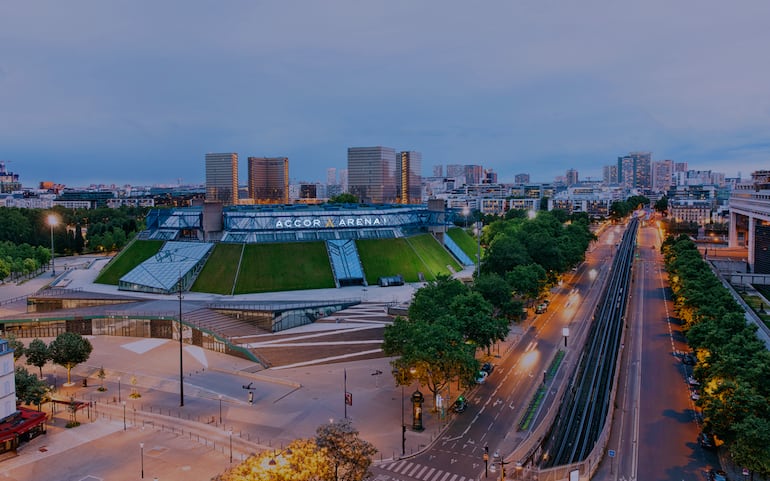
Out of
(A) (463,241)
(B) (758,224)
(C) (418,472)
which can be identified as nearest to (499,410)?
(C) (418,472)

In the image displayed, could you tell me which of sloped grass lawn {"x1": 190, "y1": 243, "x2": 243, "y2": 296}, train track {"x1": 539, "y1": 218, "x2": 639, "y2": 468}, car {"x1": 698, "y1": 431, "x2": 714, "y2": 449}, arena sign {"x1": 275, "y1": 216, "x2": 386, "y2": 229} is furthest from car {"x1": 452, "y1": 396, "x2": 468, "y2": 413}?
arena sign {"x1": 275, "y1": 216, "x2": 386, "y2": 229}

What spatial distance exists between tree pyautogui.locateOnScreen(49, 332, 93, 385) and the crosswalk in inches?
1459

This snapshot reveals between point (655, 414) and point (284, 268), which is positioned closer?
point (655, 414)

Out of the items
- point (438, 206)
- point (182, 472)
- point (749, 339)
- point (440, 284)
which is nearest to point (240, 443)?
point (182, 472)

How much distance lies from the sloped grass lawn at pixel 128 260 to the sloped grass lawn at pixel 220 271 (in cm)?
1480

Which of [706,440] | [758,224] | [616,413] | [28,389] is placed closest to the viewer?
[706,440]

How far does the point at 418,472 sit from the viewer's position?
4144cm

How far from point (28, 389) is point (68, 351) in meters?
9.27

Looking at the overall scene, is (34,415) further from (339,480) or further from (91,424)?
(339,480)

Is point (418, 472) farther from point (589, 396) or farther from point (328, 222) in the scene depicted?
point (328, 222)

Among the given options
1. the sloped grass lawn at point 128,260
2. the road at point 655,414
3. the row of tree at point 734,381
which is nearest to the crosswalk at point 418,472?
the road at point 655,414

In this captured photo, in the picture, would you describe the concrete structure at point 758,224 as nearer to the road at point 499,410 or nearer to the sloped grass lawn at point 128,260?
the road at point 499,410

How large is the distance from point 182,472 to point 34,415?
1641 centimetres

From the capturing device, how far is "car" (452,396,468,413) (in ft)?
174
